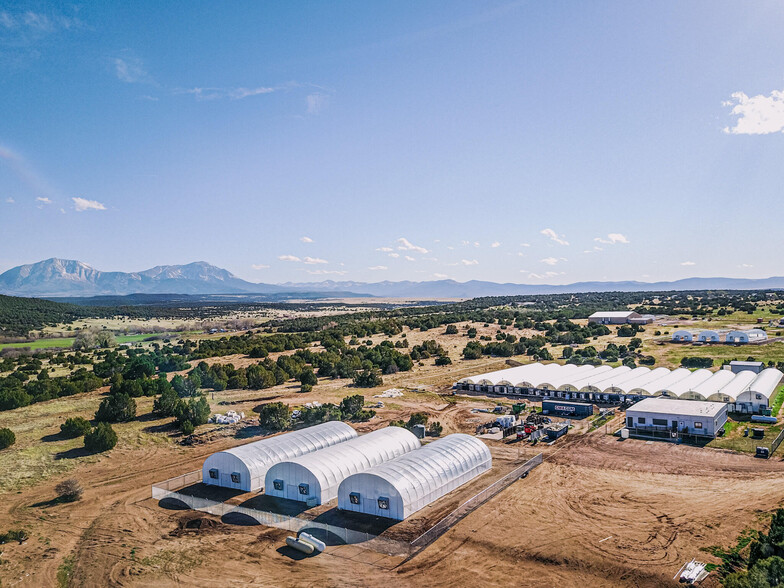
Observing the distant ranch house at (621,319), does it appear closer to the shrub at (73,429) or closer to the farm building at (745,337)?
the farm building at (745,337)

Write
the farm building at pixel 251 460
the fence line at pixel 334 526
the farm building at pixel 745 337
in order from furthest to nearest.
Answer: the farm building at pixel 745 337 → the farm building at pixel 251 460 → the fence line at pixel 334 526

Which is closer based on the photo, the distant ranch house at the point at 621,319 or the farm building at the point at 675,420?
the farm building at the point at 675,420

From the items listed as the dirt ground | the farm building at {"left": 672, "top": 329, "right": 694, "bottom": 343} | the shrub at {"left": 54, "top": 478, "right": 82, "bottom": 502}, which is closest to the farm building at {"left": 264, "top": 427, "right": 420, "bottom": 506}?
the dirt ground

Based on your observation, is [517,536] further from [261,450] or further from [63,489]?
[63,489]

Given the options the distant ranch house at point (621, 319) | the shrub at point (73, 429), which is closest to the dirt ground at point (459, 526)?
the shrub at point (73, 429)

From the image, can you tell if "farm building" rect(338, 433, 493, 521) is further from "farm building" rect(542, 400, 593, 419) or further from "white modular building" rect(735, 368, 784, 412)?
"white modular building" rect(735, 368, 784, 412)
